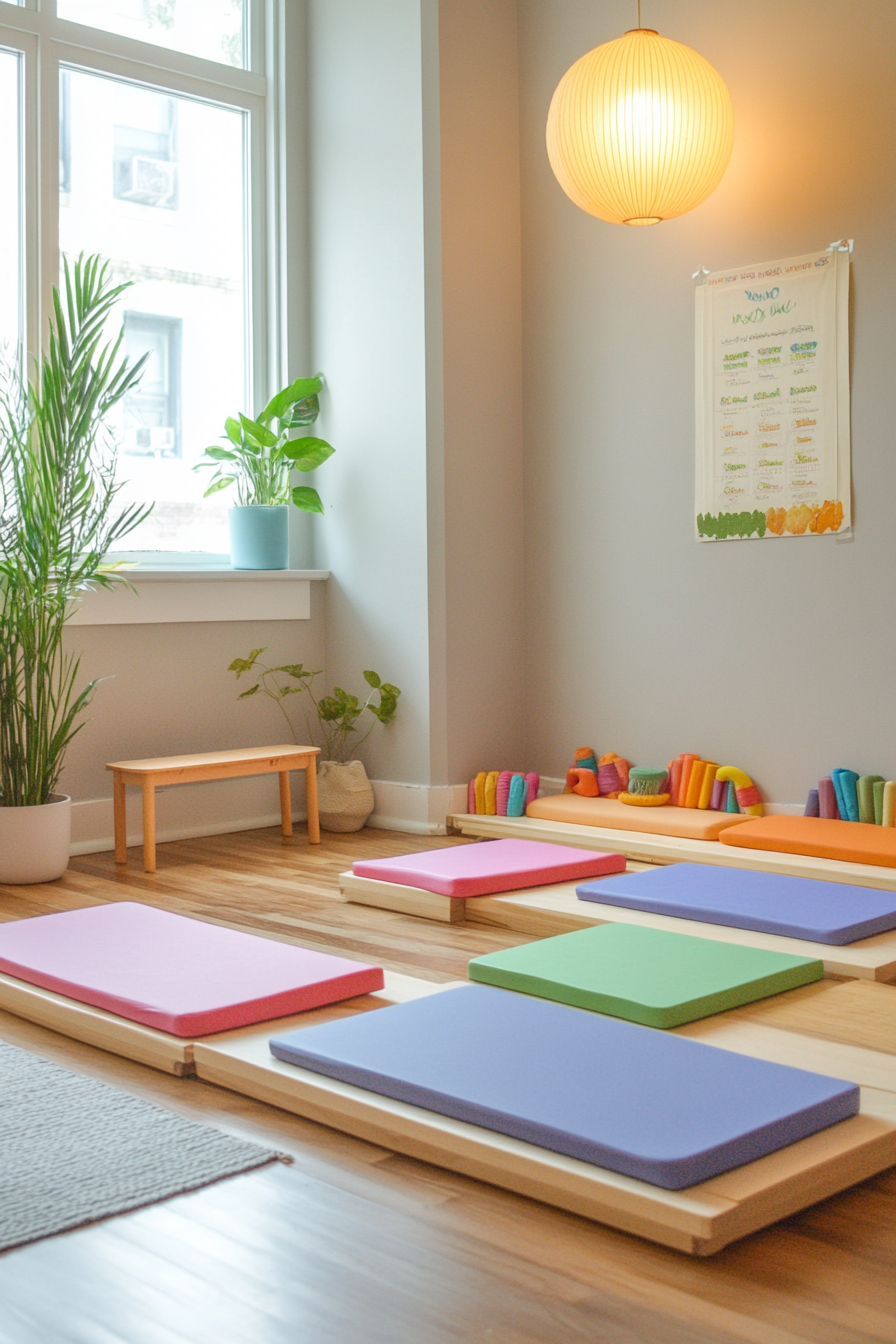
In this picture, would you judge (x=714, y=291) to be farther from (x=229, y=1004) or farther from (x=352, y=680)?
(x=229, y=1004)

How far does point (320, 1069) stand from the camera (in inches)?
76.7

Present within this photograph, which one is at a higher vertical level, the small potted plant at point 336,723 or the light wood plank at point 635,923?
the small potted plant at point 336,723

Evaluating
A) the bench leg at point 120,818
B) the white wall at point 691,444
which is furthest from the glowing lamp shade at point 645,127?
the bench leg at point 120,818

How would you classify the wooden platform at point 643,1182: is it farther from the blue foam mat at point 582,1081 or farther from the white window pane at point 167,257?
the white window pane at point 167,257

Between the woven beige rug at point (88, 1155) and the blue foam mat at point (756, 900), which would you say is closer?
the woven beige rug at point (88, 1155)

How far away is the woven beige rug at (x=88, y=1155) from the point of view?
1.62 meters

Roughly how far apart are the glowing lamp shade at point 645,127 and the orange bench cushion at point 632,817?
1.72 meters

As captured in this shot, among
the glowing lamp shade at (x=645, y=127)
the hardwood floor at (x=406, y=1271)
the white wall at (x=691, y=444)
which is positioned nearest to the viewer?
the hardwood floor at (x=406, y=1271)

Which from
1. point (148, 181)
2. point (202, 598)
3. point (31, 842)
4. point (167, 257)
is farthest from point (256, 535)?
point (31, 842)

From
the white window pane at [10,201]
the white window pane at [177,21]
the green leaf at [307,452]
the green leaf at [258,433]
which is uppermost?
the white window pane at [177,21]

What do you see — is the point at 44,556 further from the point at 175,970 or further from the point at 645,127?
the point at 645,127

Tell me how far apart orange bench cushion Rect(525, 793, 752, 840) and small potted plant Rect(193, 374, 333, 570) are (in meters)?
1.30

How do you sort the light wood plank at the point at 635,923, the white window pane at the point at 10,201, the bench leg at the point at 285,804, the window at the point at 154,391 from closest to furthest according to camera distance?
the light wood plank at the point at 635,923 → the white window pane at the point at 10,201 → the bench leg at the point at 285,804 → the window at the point at 154,391

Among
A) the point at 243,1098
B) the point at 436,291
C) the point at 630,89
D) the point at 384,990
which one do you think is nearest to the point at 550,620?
the point at 436,291
